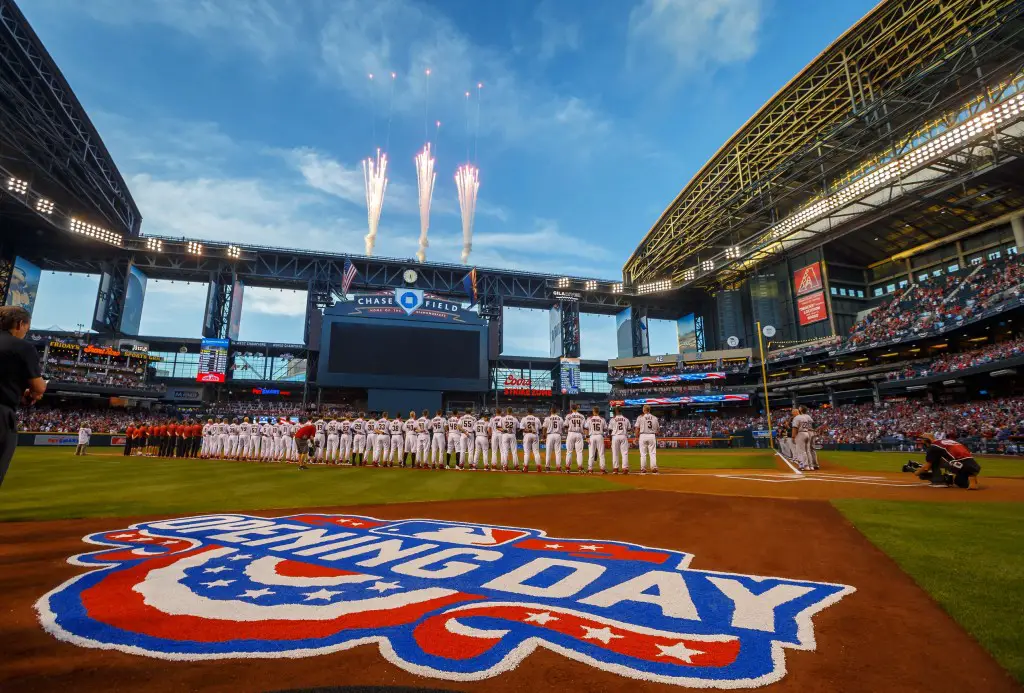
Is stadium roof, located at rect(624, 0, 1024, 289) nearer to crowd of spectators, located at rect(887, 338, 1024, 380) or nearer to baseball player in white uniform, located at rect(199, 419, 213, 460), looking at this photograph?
crowd of spectators, located at rect(887, 338, 1024, 380)

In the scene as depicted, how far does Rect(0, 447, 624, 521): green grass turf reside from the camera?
733 cm

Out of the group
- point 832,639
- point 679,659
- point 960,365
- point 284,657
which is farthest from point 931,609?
point 960,365

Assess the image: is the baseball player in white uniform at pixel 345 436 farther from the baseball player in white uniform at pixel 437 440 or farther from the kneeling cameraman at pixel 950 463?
the kneeling cameraman at pixel 950 463

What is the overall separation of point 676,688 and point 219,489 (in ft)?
34.3

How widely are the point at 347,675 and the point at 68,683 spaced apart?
1204mm

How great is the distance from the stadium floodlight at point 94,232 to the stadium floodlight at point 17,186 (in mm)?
6978

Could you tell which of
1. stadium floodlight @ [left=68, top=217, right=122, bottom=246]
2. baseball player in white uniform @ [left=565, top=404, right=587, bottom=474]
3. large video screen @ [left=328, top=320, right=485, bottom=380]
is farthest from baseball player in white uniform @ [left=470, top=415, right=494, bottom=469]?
stadium floodlight @ [left=68, top=217, right=122, bottom=246]

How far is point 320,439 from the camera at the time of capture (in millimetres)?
18656

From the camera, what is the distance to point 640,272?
66.1m

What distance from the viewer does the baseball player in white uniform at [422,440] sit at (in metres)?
16.4

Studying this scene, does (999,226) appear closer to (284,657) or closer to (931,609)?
(931,609)

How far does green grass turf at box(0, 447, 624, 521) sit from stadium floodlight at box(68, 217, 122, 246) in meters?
43.6

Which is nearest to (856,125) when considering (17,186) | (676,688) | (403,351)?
(403,351)

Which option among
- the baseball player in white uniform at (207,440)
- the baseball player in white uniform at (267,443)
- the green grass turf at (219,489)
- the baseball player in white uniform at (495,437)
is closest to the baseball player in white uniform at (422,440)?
the baseball player in white uniform at (495,437)
